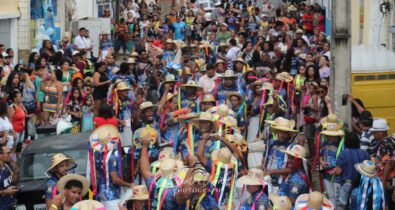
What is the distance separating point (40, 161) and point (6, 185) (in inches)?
72.4

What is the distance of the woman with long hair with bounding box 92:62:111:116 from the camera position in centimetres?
2169

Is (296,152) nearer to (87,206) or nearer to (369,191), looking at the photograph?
(369,191)

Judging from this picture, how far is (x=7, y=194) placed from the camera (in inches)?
546

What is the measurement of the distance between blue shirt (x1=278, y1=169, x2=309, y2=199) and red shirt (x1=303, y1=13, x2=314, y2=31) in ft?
69.1

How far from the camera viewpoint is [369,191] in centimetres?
1269

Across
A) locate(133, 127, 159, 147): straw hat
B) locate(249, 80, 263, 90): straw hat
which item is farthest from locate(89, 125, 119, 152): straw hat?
locate(249, 80, 263, 90): straw hat

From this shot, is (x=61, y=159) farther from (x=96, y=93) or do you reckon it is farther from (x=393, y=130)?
(x=96, y=93)

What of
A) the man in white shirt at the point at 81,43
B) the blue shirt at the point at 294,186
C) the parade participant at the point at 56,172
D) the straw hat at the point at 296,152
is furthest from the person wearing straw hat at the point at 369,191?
the man in white shirt at the point at 81,43

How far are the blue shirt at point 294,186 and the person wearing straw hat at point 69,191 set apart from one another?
A: 2.34m

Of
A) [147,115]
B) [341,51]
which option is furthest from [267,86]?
[147,115]

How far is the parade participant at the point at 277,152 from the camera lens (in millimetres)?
14023

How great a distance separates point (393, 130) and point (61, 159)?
7.49 m

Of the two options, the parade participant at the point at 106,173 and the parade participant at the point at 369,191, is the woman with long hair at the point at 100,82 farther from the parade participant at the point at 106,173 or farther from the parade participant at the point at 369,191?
the parade participant at the point at 369,191

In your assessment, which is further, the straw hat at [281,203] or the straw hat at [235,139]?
the straw hat at [235,139]
